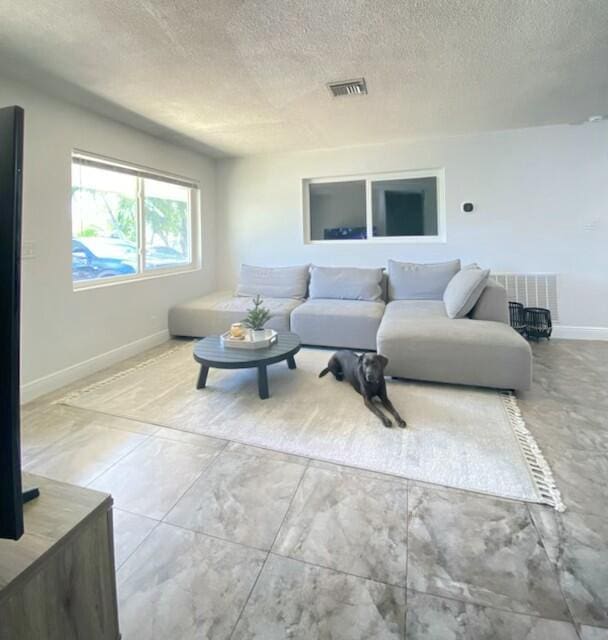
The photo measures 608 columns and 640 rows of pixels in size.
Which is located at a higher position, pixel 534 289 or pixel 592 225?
pixel 592 225

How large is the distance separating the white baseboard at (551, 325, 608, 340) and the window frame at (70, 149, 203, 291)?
14.5 ft

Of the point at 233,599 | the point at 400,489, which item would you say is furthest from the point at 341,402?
the point at 233,599

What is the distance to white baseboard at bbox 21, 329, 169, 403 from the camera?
2.75 meters

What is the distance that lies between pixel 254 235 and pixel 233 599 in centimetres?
454

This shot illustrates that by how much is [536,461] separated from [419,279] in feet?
8.36

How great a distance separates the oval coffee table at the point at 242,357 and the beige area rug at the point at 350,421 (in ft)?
0.46

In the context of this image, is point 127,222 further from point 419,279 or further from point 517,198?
point 517,198

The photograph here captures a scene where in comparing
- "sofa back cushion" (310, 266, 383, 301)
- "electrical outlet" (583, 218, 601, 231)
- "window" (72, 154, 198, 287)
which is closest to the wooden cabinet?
"window" (72, 154, 198, 287)

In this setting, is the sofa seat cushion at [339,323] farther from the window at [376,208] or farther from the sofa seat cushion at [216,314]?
the window at [376,208]

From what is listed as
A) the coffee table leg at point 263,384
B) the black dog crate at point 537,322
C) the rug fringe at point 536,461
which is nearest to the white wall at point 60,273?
the coffee table leg at point 263,384

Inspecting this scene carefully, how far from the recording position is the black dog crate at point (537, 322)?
4074mm

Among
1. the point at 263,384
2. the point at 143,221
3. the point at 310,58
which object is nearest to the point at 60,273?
the point at 143,221

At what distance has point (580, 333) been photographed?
4137mm

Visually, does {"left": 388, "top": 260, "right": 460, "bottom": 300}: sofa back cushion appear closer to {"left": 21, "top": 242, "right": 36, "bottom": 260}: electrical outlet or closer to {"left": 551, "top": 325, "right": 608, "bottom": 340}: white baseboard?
{"left": 551, "top": 325, "right": 608, "bottom": 340}: white baseboard
